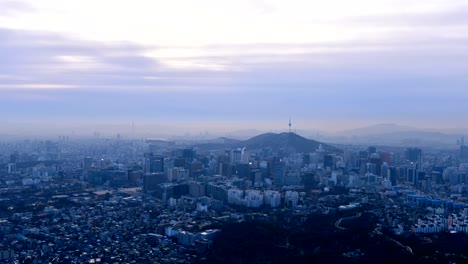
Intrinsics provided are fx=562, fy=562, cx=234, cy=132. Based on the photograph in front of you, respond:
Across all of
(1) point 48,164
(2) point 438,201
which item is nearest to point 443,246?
(2) point 438,201

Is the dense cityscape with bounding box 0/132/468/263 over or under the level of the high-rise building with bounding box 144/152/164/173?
under

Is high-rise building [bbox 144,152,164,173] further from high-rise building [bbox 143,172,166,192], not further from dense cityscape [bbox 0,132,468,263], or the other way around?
high-rise building [bbox 143,172,166,192]

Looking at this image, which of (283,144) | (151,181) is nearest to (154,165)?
(151,181)

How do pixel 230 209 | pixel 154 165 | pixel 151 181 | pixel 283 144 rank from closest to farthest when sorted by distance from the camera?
pixel 230 209, pixel 151 181, pixel 154 165, pixel 283 144

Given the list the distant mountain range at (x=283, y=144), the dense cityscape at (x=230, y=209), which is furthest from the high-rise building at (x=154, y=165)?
the distant mountain range at (x=283, y=144)

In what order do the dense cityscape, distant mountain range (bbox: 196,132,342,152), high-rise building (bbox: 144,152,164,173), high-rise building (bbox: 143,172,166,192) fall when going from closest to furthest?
the dense cityscape < high-rise building (bbox: 143,172,166,192) < high-rise building (bbox: 144,152,164,173) < distant mountain range (bbox: 196,132,342,152)

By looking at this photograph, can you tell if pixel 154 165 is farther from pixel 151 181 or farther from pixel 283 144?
pixel 283 144

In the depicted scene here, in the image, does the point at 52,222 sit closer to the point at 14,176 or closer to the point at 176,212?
the point at 176,212

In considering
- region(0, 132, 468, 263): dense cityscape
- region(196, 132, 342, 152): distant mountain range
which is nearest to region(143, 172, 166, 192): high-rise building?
region(0, 132, 468, 263): dense cityscape
